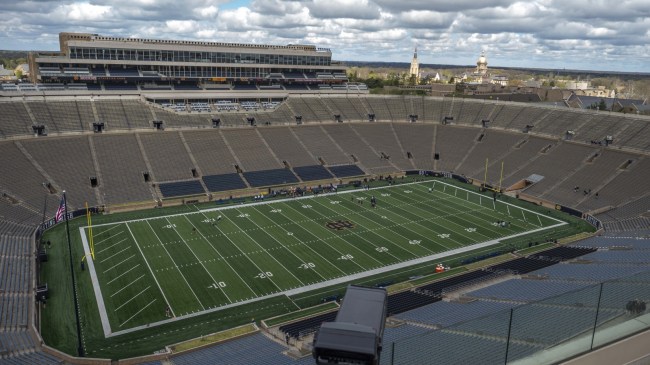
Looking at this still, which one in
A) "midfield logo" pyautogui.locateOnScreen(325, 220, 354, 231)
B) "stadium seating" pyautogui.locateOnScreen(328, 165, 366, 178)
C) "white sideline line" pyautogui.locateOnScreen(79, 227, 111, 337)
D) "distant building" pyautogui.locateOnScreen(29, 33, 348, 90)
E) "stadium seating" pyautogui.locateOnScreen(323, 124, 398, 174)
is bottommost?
"white sideline line" pyautogui.locateOnScreen(79, 227, 111, 337)

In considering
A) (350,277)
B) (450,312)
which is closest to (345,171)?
(350,277)

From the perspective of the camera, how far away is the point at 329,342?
8820mm

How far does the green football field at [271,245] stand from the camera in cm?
2719

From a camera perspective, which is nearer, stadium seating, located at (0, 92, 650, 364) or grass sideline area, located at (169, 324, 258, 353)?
grass sideline area, located at (169, 324, 258, 353)

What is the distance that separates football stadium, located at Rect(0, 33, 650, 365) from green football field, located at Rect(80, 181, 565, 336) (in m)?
0.20

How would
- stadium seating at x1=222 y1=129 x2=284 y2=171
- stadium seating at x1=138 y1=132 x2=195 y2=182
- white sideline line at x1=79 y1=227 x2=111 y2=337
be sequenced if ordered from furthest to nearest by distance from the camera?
stadium seating at x1=222 y1=129 x2=284 y2=171
stadium seating at x1=138 y1=132 x2=195 y2=182
white sideline line at x1=79 y1=227 x2=111 y2=337

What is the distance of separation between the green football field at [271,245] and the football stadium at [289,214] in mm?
197

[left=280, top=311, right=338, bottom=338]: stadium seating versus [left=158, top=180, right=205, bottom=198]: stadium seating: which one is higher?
[left=158, top=180, right=205, bottom=198]: stadium seating

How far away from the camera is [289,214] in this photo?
41688mm

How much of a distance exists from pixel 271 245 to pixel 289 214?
734 cm

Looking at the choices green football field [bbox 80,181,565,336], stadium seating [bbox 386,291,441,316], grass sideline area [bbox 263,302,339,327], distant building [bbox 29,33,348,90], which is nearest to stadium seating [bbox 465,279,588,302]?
stadium seating [bbox 386,291,441,316]

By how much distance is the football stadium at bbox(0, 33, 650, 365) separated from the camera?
67.7 feet

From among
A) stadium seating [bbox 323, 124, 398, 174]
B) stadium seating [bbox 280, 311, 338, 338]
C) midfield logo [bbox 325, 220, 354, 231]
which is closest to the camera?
stadium seating [bbox 280, 311, 338, 338]

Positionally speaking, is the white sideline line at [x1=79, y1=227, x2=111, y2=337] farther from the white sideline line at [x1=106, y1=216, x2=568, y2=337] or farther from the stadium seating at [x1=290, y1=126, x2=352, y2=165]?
the stadium seating at [x1=290, y1=126, x2=352, y2=165]
